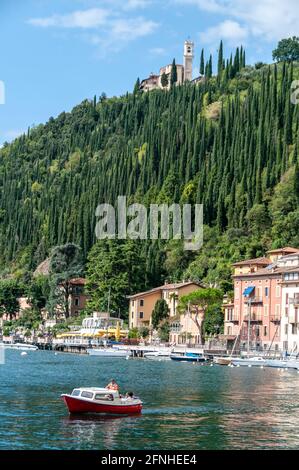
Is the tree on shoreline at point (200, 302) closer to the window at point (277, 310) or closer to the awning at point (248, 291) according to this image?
the awning at point (248, 291)

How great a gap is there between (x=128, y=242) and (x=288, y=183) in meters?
22.6

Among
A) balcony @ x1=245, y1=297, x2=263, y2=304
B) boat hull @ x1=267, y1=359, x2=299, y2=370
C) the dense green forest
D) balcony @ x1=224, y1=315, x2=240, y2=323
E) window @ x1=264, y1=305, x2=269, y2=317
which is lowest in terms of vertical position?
boat hull @ x1=267, y1=359, x2=299, y2=370

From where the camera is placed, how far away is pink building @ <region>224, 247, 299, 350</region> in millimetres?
99312

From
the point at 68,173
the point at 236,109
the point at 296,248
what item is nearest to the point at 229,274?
the point at 296,248

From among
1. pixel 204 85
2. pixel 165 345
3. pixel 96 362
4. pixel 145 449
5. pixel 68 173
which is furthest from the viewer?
pixel 68 173

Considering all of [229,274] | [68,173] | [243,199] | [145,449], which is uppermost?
[68,173]

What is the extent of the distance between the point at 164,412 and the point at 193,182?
95.6 m

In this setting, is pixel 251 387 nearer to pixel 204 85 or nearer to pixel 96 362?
pixel 96 362

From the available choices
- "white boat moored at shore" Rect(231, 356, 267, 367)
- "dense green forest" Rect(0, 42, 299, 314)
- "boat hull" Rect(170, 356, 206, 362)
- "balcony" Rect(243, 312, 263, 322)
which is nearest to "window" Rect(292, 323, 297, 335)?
"balcony" Rect(243, 312, 263, 322)

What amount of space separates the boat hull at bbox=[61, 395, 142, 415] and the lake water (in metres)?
0.38

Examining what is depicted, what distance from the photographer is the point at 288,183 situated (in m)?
122

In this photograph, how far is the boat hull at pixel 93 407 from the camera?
1720 inches

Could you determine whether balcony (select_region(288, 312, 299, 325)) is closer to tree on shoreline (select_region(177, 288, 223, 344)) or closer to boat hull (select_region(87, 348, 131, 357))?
tree on shoreline (select_region(177, 288, 223, 344))

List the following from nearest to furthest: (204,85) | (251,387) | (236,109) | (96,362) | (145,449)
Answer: (145,449) → (251,387) → (96,362) → (236,109) → (204,85)
